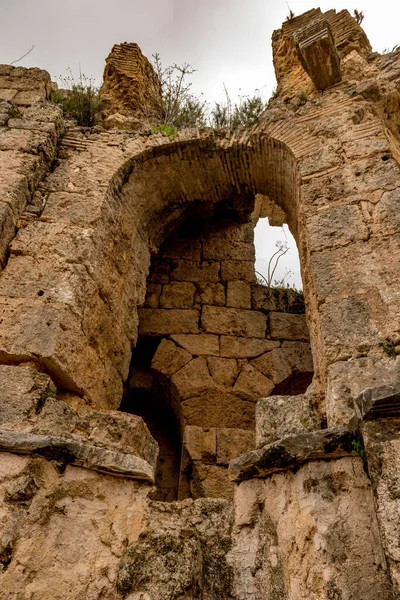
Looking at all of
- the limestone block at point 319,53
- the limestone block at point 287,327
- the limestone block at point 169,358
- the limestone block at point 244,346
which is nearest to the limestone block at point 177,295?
the limestone block at point 169,358

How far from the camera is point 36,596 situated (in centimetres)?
208

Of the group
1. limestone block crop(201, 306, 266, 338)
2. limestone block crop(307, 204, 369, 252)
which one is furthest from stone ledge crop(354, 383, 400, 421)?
limestone block crop(201, 306, 266, 338)

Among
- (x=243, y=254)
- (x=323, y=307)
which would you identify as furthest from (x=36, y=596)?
(x=243, y=254)

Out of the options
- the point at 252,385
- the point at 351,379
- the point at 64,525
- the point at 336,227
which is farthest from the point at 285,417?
the point at 252,385

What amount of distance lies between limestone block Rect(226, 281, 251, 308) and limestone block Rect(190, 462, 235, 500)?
1.96 meters

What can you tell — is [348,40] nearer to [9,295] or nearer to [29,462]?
[9,295]

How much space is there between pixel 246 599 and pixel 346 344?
4.64 feet

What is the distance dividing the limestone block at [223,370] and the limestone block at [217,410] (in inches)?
5.0

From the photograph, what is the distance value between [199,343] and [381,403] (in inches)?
129

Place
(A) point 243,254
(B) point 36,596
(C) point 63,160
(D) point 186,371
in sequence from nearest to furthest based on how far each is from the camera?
(B) point 36,596
(C) point 63,160
(D) point 186,371
(A) point 243,254

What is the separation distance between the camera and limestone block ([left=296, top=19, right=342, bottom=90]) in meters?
4.47

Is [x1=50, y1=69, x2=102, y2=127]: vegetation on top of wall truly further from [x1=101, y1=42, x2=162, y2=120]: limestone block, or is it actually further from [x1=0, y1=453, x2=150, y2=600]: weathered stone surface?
[x1=0, y1=453, x2=150, y2=600]: weathered stone surface

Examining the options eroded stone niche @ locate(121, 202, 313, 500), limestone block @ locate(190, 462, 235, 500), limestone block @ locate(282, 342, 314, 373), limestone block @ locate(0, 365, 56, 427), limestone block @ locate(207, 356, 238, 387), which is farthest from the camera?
limestone block @ locate(282, 342, 314, 373)

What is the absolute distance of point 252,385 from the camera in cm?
498
